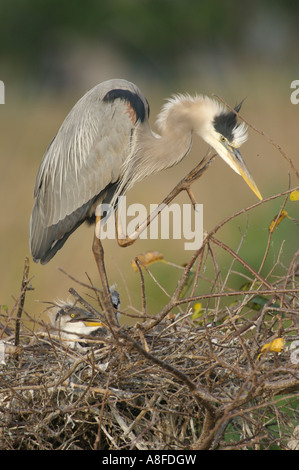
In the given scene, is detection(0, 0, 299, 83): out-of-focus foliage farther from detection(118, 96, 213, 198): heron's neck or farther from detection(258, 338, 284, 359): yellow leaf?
detection(258, 338, 284, 359): yellow leaf

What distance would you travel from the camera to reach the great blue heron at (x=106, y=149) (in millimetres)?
3273

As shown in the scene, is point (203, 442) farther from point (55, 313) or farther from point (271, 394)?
point (55, 313)

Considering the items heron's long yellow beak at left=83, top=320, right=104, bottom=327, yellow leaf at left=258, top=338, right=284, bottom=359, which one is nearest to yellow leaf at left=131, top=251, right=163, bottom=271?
heron's long yellow beak at left=83, top=320, right=104, bottom=327

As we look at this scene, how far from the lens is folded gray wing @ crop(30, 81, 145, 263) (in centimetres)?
329

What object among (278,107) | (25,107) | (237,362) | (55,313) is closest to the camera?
(237,362)

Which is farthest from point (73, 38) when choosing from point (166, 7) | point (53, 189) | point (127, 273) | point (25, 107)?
point (53, 189)

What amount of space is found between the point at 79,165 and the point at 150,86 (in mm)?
5647

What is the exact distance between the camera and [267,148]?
7105mm

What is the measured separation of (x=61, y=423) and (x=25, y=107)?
624 centimetres

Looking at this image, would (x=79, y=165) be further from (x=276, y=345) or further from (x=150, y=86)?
(x=150, y=86)

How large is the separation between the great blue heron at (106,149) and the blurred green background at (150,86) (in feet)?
5.05
